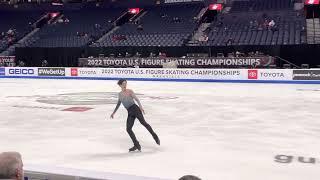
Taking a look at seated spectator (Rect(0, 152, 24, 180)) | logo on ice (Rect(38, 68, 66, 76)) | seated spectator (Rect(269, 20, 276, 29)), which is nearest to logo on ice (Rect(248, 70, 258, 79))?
seated spectator (Rect(269, 20, 276, 29))

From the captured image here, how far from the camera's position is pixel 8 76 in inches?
1176

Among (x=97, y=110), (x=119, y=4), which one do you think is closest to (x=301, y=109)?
(x=97, y=110)

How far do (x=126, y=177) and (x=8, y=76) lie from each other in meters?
28.4

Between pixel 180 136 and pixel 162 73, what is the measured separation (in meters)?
16.6

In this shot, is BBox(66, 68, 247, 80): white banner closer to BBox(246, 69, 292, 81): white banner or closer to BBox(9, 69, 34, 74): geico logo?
BBox(246, 69, 292, 81): white banner

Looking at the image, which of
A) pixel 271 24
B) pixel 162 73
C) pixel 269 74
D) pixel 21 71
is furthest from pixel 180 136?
pixel 271 24

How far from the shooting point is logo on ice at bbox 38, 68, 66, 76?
1126 inches

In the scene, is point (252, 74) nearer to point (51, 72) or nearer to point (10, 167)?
point (51, 72)

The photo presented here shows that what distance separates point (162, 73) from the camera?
25984 millimetres

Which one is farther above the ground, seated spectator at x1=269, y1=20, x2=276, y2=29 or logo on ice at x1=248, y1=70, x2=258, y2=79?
seated spectator at x1=269, y1=20, x2=276, y2=29

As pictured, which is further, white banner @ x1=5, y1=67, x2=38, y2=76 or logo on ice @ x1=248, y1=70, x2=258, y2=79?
white banner @ x1=5, y1=67, x2=38, y2=76

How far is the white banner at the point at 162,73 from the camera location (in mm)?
24559

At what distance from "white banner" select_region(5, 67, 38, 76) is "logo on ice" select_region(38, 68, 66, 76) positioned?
15.5 inches

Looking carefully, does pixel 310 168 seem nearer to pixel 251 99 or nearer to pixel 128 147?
pixel 128 147
